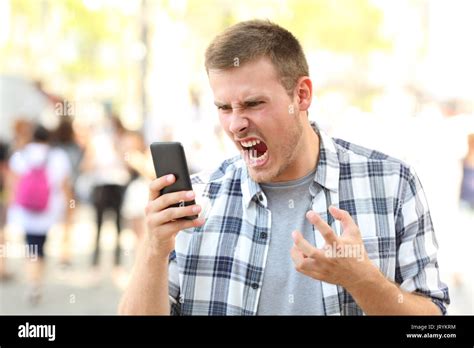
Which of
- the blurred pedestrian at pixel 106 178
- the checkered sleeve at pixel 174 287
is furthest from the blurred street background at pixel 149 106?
the checkered sleeve at pixel 174 287

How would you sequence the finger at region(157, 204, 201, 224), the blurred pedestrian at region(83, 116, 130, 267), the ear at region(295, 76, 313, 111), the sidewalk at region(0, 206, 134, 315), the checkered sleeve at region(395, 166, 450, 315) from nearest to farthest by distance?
the finger at region(157, 204, 201, 224) < the checkered sleeve at region(395, 166, 450, 315) < the ear at region(295, 76, 313, 111) < the sidewalk at region(0, 206, 134, 315) < the blurred pedestrian at region(83, 116, 130, 267)

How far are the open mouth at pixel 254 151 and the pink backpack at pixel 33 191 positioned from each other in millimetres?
3818

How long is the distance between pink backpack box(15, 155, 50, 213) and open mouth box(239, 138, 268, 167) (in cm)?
382

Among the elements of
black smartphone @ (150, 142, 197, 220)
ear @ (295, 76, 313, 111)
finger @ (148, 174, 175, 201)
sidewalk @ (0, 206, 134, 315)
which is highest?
ear @ (295, 76, 313, 111)

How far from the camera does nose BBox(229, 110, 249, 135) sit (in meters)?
A: 2.08

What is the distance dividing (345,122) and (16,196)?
541 centimetres

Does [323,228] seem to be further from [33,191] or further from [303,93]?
[33,191]

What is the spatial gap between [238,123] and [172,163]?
272 millimetres

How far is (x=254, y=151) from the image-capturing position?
6.78 ft

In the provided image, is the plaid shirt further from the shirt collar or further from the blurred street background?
the blurred street background


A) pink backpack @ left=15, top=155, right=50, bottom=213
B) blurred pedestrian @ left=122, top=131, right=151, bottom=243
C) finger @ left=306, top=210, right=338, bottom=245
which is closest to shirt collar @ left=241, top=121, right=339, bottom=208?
finger @ left=306, top=210, right=338, bottom=245

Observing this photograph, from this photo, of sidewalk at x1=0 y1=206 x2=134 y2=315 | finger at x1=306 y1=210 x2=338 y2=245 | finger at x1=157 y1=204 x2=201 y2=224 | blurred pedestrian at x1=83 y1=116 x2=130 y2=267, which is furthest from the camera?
blurred pedestrian at x1=83 y1=116 x2=130 y2=267
